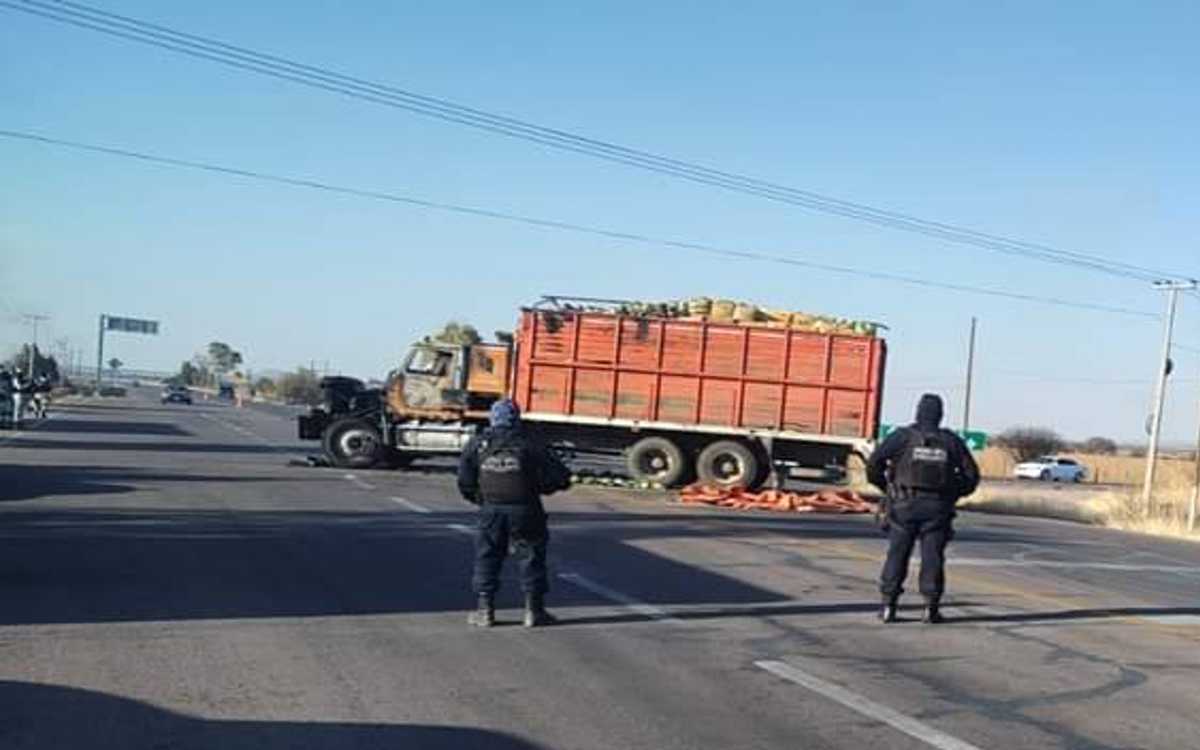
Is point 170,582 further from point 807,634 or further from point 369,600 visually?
point 807,634

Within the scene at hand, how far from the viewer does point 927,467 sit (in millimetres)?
11898

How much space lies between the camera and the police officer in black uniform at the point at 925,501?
11859mm

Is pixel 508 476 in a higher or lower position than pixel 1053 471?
higher

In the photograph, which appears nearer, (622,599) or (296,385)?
(622,599)

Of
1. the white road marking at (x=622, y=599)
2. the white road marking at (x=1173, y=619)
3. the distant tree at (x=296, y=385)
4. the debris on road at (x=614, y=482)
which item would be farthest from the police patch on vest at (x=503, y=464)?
the distant tree at (x=296, y=385)

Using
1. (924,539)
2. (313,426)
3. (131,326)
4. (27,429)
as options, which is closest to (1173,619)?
(924,539)

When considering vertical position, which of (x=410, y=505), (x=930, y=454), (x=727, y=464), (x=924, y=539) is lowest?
(x=410, y=505)

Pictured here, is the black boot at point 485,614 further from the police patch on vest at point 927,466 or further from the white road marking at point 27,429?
the white road marking at point 27,429

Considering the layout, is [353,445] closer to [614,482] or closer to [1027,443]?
[614,482]

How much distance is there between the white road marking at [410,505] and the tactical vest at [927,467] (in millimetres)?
10120

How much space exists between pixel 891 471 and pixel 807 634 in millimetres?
1888

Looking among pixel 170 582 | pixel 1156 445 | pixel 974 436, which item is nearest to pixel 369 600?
pixel 170 582

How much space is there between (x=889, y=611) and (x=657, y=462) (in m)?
17.8

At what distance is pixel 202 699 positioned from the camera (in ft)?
25.8
